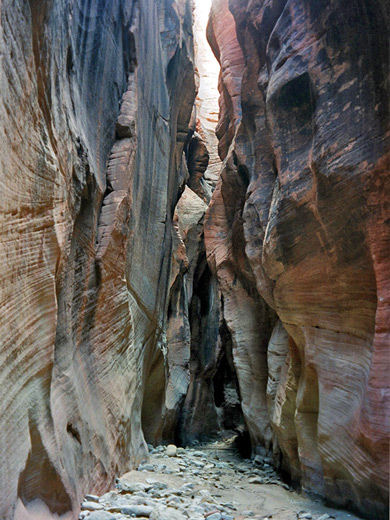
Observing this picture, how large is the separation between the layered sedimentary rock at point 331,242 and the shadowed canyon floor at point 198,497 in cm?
49

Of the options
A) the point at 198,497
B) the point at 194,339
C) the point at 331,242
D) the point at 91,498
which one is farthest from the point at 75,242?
the point at 194,339

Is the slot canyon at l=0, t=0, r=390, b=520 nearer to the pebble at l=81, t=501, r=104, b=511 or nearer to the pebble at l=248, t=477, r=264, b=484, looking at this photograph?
the pebble at l=81, t=501, r=104, b=511

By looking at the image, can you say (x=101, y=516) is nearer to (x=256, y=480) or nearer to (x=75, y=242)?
(x=75, y=242)

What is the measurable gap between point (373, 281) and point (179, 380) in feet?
33.9

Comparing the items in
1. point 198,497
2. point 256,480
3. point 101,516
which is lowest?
point 256,480

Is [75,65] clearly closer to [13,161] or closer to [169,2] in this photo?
[13,161]

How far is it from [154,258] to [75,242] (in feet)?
14.4

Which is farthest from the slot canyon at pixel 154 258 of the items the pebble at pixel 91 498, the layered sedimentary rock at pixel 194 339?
the layered sedimentary rock at pixel 194 339

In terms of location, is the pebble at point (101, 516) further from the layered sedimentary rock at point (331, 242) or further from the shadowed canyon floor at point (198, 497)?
the layered sedimentary rock at point (331, 242)

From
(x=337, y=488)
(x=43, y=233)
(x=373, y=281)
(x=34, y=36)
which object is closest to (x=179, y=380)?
(x=337, y=488)

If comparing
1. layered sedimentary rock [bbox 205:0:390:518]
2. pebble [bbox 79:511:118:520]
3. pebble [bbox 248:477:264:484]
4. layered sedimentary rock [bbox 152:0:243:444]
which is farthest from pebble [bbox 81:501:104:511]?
layered sedimentary rock [bbox 152:0:243:444]

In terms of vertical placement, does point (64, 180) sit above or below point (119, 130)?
below

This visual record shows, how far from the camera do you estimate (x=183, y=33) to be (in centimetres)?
1330

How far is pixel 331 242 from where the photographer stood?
20.7ft
